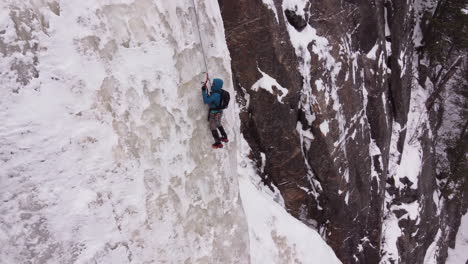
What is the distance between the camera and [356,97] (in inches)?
464

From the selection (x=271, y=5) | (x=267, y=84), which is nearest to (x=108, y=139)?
(x=267, y=84)

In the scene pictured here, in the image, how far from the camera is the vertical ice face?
3.39m

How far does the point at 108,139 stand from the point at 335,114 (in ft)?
27.2

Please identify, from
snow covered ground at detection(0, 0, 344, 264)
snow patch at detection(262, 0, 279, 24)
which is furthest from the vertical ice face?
snow patch at detection(262, 0, 279, 24)

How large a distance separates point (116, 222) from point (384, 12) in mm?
14452

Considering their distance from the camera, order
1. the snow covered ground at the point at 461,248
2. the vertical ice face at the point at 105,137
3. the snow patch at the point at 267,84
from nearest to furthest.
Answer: the vertical ice face at the point at 105,137 < the snow patch at the point at 267,84 < the snow covered ground at the point at 461,248

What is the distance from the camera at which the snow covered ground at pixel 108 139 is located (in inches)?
134


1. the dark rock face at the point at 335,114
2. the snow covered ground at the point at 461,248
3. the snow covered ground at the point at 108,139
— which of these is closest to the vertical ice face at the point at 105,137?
the snow covered ground at the point at 108,139

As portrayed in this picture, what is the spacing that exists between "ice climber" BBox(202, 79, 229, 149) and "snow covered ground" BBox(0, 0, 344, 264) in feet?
0.56

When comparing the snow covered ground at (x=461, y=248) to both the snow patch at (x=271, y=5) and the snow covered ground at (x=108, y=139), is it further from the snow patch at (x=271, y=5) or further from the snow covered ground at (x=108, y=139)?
the snow covered ground at (x=108, y=139)

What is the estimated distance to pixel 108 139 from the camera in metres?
4.14

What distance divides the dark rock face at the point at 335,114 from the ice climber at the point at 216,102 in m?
3.69

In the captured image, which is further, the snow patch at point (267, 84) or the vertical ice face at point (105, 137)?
the snow patch at point (267, 84)

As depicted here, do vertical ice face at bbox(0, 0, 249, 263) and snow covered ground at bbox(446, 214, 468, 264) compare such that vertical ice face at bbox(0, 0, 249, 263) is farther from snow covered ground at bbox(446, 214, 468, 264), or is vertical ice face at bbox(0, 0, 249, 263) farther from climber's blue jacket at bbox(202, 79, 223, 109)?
snow covered ground at bbox(446, 214, 468, 264)
